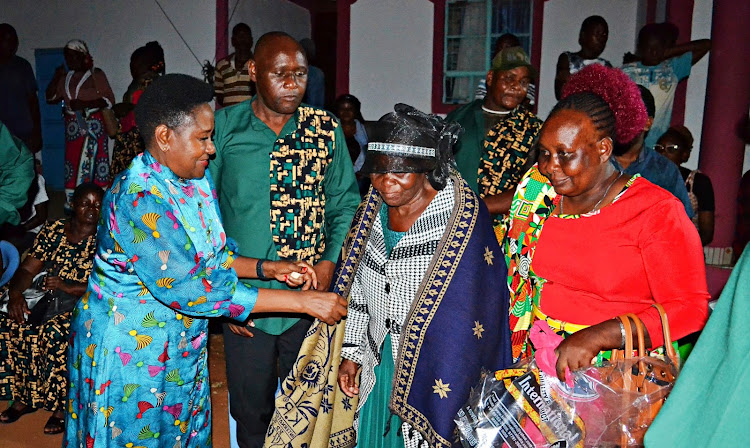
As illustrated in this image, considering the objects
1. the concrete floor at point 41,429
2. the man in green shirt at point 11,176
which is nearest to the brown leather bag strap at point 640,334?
the concrete floor at point 41,429

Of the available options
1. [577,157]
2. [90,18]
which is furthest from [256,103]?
[90,18]

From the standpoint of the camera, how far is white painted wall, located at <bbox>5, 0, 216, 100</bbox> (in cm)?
1095

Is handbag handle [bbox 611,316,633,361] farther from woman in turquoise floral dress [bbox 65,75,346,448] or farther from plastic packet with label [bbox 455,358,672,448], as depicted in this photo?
woman in turquoise floral dress [bbox 65,75,346,448]

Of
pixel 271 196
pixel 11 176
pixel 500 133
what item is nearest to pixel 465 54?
pixel 500 133

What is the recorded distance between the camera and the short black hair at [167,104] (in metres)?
2.34

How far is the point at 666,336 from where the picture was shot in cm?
195

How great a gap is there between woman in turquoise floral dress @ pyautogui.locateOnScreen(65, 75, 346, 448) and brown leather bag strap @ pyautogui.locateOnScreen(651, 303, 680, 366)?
1.47 m

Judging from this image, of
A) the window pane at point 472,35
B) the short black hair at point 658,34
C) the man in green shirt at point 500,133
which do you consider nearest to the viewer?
the man in green shirt at point 500,133

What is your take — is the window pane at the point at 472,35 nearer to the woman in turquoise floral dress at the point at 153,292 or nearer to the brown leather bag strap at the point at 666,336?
the woman in turquoise floral dress at the point at 153,292

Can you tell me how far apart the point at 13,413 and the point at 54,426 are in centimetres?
49

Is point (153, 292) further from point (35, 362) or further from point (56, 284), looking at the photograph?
point (35, 362)

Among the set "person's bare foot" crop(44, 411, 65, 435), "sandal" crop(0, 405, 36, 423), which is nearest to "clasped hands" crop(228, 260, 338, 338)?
"person's bare foot" crop(44, 411, 65, 435)

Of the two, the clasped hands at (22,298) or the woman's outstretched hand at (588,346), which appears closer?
the woman's outstretched hand at (588,346)

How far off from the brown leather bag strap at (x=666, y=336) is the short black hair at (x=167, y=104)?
6.07ft
